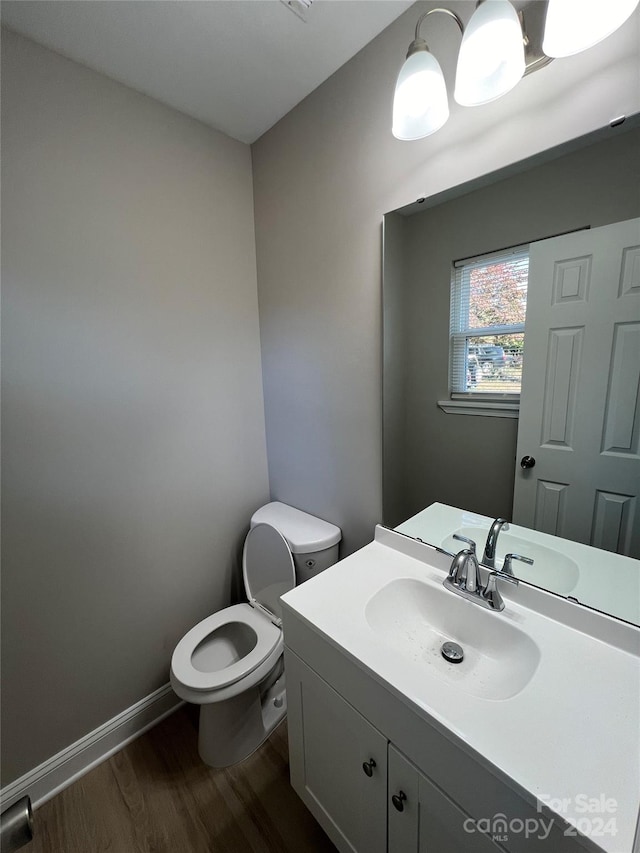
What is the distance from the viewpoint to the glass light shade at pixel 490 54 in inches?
28.7

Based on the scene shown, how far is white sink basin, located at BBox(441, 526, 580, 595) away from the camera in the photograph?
88 centimetres

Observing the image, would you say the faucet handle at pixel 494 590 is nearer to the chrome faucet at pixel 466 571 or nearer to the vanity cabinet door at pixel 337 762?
the chrome faucet at pixel 466 571

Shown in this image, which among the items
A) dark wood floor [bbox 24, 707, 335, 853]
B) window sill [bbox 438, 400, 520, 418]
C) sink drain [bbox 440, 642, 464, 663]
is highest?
window sill [bbox 438, 400, 520, 418]

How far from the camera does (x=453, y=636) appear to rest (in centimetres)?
93

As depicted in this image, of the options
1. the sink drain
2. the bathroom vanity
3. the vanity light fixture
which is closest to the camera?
the bathroom vanity

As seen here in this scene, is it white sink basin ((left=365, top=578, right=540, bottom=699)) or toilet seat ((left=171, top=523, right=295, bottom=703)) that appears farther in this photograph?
toilet seat ((left=171, top=523, right=295, bottom=703))

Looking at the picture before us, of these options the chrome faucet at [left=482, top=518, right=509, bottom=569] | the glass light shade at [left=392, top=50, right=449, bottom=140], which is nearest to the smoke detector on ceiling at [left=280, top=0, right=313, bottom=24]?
the glass light shade at [left=392, top=50, right=449, bottom=140]

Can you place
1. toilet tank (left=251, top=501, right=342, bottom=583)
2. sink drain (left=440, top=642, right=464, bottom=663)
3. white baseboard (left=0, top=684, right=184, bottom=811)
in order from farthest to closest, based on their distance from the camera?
1. toilet tank (left=251, top=501, right=342, bottom=583)
2. white baseboard (left=0, top=684, right=184, bottom=811)
3. sink drain (left=440, top=642, right=464, bottom=663)

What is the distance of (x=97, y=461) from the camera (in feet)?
4.10

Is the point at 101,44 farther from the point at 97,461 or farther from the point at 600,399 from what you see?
the point at 600,399

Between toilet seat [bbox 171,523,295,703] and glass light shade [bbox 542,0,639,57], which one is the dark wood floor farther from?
glass light shade [bbox 542,0,639,57]

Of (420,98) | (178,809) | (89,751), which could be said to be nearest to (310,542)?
(178,809)

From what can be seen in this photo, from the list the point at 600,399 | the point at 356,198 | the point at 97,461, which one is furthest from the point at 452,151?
A: the point at 97,461

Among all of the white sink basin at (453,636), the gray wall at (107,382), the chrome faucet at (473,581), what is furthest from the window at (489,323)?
the gray wall at (107,382)
